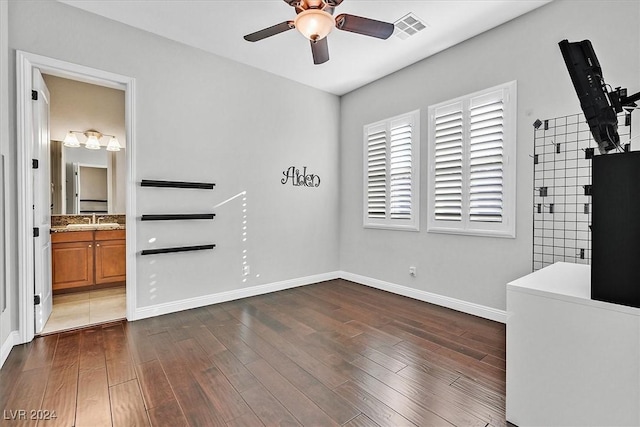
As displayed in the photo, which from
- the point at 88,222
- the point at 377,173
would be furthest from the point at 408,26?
the point at 88,222

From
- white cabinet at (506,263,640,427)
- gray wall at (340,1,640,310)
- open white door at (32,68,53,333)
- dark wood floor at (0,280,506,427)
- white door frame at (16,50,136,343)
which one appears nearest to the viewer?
white cabinet at (506,263,640,427)

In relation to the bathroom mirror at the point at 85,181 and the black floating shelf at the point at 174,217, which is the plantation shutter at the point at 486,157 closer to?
the black floating shelf at the point at 174,217

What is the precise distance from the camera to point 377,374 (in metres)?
2.23

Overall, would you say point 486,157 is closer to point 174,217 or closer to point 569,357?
point 569,357

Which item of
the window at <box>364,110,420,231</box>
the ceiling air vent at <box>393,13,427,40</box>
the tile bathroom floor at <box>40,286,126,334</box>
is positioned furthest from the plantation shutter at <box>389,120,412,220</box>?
the tile bathroom floor at <box>40,286,126,334</box>

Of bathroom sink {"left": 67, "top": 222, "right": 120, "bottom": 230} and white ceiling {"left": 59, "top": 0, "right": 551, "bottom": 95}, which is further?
bathroom sink {"left": 67, "top": 222, "right": 120, "bottom": 230}

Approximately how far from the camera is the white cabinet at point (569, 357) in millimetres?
1352

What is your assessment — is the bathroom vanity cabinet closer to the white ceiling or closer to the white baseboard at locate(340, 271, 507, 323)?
the white ceiling

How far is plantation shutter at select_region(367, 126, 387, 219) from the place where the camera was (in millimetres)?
4488

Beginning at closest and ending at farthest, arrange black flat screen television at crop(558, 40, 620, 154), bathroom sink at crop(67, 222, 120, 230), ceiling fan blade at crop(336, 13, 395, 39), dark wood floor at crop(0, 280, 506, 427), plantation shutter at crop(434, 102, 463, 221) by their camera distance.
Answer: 1. black flat screen television at crop(558, 40, 620, 154)
2. dark wood floor at crop(0, 280, 506, 427)
3. ceiling fan blade at crop(336, 13, 395, 39)
4. plantation shutter at crop(434, 102, 463, 221)
5. bathroom sink at crop(67, 222, 120, 230)

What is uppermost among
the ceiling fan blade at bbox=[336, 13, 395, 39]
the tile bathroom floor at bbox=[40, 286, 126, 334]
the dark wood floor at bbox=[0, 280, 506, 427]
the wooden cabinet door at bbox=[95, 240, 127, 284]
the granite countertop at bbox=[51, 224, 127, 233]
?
the ceiling fan blade at bbox=[336, 13, 395, 39]

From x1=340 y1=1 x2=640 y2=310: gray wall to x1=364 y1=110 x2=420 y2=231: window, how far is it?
13cm

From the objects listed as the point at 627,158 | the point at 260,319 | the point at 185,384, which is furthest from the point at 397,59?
the point at 185,384

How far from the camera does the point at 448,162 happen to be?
143 inches
